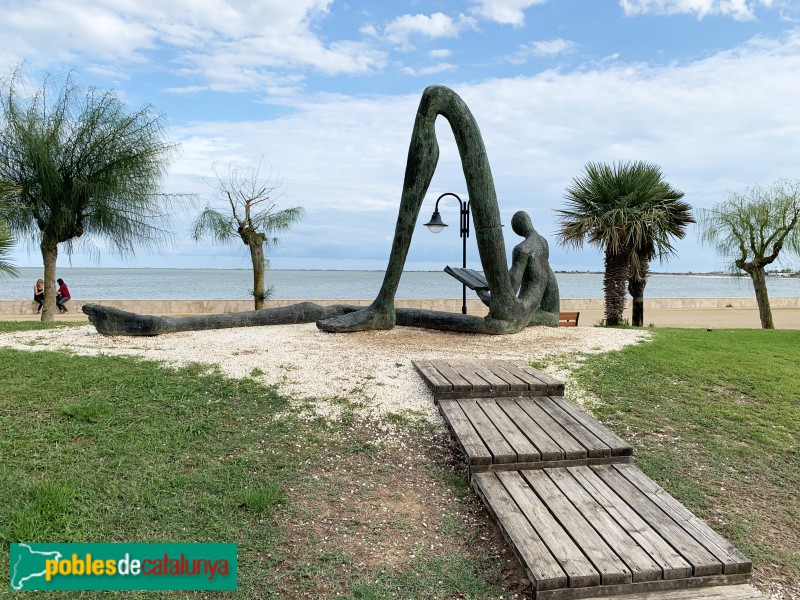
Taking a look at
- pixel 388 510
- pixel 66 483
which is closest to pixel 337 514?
pixel 388 510

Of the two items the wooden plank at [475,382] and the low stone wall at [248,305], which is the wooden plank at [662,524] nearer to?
the wooden plank at [475,382]

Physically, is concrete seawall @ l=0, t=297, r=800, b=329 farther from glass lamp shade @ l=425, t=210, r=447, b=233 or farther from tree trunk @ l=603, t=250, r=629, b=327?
glass lamp shade @ l=425, t=210, r=447, b=233

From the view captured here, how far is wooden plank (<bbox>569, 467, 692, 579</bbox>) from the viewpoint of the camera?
9.19 feet

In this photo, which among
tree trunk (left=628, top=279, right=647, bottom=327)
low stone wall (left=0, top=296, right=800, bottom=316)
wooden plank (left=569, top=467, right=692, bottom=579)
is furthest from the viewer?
low stone wall (left=0, top=296, right=800, bottom=316)

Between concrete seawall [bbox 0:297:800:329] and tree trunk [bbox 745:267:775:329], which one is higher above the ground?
tree trunk [bbox 745:267:775:329]

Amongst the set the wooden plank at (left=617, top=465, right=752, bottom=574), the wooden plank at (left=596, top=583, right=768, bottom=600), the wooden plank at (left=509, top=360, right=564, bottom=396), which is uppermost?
the wooden plank at (left=509, top=360, right=564, bottom=396)

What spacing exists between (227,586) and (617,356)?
18.9ft

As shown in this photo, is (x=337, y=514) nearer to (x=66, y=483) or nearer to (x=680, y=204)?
(x=66, y=483)

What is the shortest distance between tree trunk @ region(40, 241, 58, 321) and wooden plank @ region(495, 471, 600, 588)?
12.8 m

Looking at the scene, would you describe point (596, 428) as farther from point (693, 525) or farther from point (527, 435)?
point (693, 525)

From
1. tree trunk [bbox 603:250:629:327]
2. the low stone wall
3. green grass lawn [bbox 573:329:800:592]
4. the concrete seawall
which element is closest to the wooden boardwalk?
green grass lawn [bbox 573:329:800:592]

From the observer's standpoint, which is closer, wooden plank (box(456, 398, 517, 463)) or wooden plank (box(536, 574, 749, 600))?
wooden plank (box(536, 574, 749, 600))

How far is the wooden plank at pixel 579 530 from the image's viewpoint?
272 cm

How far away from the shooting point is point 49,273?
1285cm
